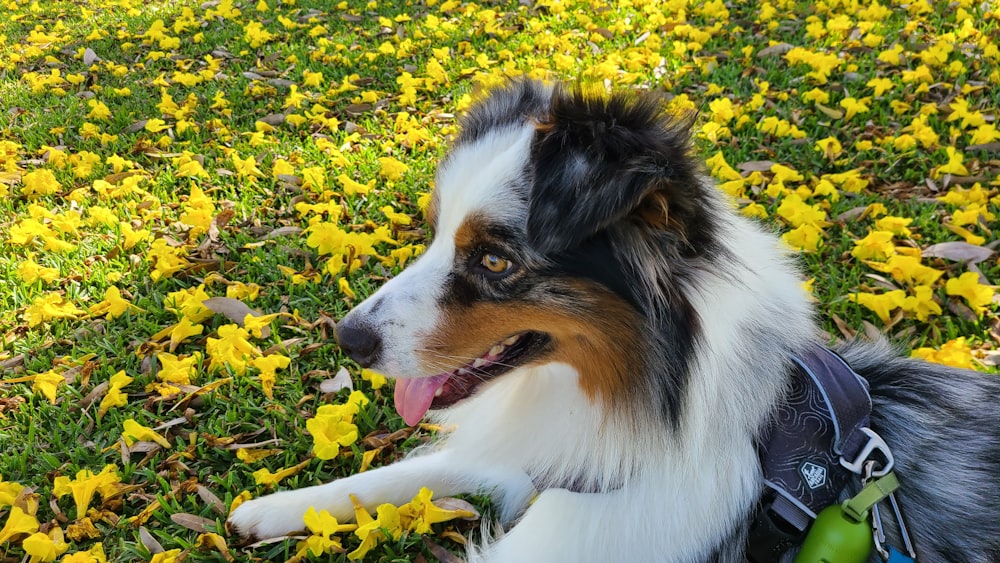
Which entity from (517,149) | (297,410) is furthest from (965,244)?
(297,410)

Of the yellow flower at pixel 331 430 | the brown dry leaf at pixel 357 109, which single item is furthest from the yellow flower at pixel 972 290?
the brown dry leaf at pixel 357 109

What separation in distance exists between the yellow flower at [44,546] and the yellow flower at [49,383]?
2.69 ft

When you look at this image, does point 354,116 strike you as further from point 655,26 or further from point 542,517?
point 542,517

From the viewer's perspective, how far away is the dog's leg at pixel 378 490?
2482mm

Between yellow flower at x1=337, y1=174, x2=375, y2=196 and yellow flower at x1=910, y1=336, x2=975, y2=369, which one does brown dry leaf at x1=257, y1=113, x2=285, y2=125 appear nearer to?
yellow flower at x1=337, y1=174, x2=375, y2=196

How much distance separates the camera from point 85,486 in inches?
101

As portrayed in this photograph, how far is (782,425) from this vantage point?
188cm

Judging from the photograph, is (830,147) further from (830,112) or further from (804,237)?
(804,237)

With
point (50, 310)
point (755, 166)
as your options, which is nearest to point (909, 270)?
point (755, 166)

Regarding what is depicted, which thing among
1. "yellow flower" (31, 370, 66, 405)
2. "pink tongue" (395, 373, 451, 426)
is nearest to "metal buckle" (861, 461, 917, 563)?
"pink tongue" (395, 373, 451, 426)

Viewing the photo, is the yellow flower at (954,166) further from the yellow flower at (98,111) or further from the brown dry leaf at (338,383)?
the yellow flower at (98,111)

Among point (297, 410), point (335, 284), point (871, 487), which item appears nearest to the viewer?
point (871, 487)

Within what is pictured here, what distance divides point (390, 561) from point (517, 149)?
62.5 inches

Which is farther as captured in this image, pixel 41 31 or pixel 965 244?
pixel 41 31
